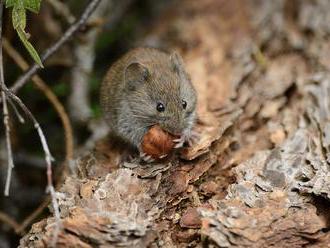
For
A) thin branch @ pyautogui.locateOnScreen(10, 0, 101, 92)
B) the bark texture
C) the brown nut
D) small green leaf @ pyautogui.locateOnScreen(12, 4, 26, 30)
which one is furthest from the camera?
thin branch @ pyautogui.locateOnScreen(10, 0, 101, 92)

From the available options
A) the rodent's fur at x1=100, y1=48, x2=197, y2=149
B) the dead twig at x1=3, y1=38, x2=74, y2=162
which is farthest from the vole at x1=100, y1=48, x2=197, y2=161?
the dead twig at x1=3, y1=38, x2=74, y2=162

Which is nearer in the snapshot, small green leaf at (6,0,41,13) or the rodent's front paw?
small green leaf at (6,0,41,13)

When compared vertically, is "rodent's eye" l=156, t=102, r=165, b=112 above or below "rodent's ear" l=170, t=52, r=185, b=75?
below

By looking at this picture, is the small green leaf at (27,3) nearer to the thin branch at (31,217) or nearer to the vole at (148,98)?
the vole at (148,98)

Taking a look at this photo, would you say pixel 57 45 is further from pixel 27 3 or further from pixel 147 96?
pixel 27 3

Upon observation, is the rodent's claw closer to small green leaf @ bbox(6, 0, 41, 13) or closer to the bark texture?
the bark texture

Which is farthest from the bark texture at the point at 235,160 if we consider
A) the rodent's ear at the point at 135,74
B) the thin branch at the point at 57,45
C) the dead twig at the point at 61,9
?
the dead twig at the point at 61,9

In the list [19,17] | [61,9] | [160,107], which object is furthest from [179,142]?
[61,9]

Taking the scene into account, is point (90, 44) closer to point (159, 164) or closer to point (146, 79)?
point (146, 79)
